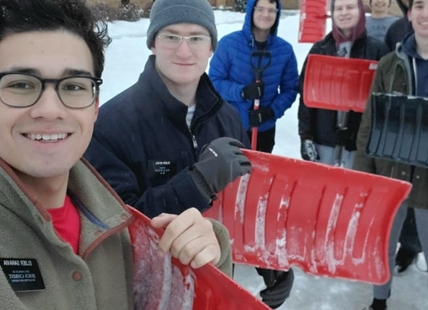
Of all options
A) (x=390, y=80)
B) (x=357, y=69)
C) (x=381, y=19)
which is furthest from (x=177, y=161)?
(x=381, y=19)

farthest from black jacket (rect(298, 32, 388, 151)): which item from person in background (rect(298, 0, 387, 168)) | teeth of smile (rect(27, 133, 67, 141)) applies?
teeth of smile (rect(27, 133, 67, 141))

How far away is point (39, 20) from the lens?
3.89 feet

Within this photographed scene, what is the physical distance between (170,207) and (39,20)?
0.96 meters

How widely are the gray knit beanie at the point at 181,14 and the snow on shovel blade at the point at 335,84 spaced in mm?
1895

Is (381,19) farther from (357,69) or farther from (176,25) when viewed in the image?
(176,25)

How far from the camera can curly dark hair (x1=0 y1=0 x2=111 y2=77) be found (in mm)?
1165

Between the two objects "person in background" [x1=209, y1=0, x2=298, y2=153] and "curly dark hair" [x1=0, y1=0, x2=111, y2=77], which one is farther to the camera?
"person in background" [x1=209, y1=0, x2=298, y2=153]

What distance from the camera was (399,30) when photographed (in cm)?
389

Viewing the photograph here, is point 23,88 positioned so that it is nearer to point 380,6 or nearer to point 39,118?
point 39,118

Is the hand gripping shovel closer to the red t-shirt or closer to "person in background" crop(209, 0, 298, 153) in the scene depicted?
"person in background" crop(209, 0, 298, 153)

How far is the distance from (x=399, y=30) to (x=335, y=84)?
623 mm

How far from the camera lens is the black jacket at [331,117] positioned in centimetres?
380

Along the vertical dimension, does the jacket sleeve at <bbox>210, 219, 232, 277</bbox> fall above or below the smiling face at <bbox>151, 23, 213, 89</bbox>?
below

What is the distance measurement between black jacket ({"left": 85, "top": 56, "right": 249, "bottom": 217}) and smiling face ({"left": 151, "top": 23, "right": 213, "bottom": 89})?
2.2 inches
